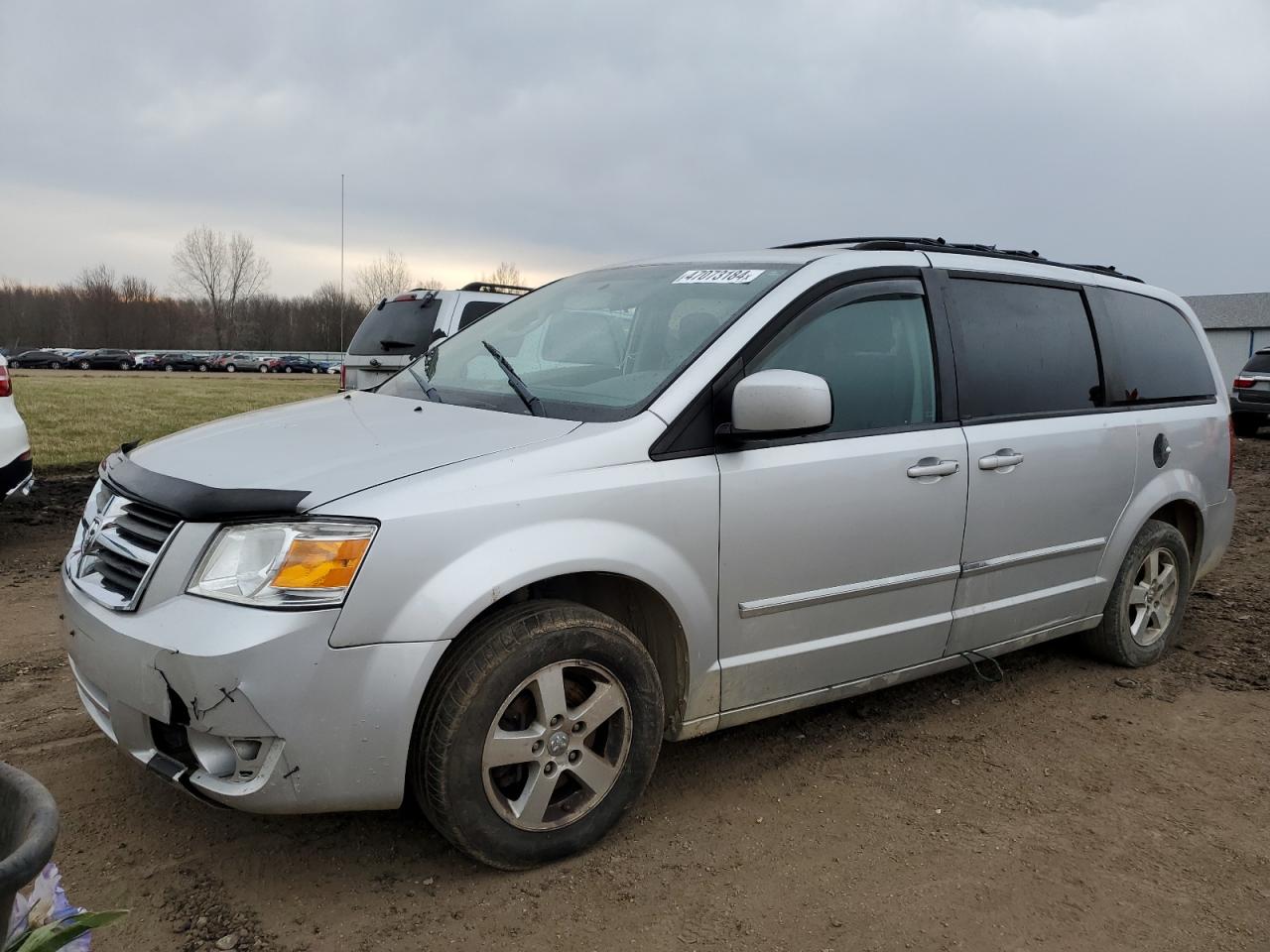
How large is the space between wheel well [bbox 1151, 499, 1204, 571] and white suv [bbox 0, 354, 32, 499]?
6189mm

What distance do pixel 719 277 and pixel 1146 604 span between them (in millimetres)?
2689

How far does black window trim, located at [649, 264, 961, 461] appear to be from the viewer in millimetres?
2992

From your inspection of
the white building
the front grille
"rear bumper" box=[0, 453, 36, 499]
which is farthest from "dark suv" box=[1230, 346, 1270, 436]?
the white building

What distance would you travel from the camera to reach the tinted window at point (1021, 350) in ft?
12.5

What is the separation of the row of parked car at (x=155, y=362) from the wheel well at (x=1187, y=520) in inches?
2463

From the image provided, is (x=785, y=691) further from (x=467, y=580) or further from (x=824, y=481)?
(x=467, y=580)

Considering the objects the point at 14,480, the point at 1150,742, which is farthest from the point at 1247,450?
the point at 14,480

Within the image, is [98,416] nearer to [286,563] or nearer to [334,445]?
[334,445]

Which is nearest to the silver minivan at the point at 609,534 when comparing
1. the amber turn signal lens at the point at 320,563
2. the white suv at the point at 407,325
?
the amber turn signal lens at the point at 320,563

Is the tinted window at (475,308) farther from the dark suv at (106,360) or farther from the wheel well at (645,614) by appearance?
the dark suv at (106,360)

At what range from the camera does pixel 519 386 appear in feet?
11.0

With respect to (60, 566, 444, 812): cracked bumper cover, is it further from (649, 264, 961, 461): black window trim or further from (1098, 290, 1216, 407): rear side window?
(1098, 290, 1216, 407): rear side window

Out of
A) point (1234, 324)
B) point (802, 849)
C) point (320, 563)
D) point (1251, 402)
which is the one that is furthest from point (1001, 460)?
point (1234, 324)

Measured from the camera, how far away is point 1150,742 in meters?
3.88
